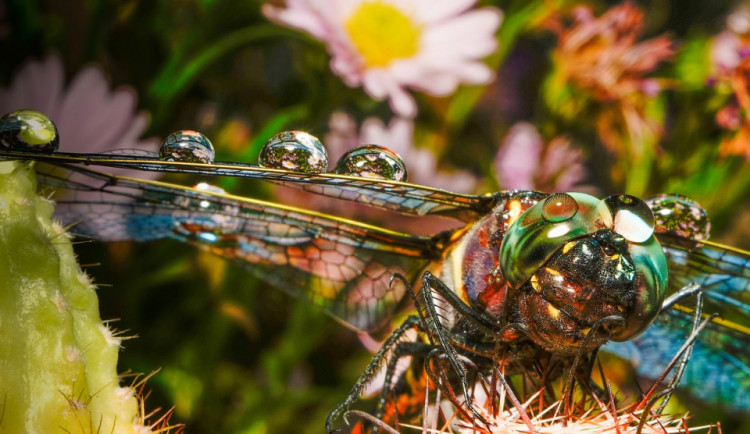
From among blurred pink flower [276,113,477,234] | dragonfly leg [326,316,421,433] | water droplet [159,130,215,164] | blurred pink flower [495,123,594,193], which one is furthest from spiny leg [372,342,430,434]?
blurred pink flower [495,123,594,193]

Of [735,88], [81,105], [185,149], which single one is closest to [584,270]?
[185,149]

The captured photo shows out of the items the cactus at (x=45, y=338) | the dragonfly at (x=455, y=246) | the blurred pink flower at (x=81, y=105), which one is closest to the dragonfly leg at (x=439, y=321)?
the dragonfly at (x=455, y=246)

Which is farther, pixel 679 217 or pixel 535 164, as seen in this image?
pixel 535 164

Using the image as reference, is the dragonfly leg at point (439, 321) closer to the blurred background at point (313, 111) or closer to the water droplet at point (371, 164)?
the water droplet at point (371, 164)

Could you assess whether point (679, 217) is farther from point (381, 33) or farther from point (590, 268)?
point (381, 33)

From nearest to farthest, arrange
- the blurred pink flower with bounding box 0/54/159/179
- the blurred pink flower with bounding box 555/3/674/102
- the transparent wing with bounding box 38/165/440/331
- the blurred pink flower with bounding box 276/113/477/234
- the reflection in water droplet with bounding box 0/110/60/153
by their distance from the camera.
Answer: the reflection in water droplet with bounding box 0/110/60/153
the transparent wing with bounding box 38/165/440/331
the blurred pink flower with bounding box 0/54/159/179
the blurred pink flower with bounding box 276/113/477/234
the blurred pink flower with bounding box 555/3/674/102

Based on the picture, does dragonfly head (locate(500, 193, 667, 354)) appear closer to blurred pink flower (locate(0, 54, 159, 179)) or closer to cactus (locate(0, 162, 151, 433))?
cactus (locate(0, 162, 151, 433))
